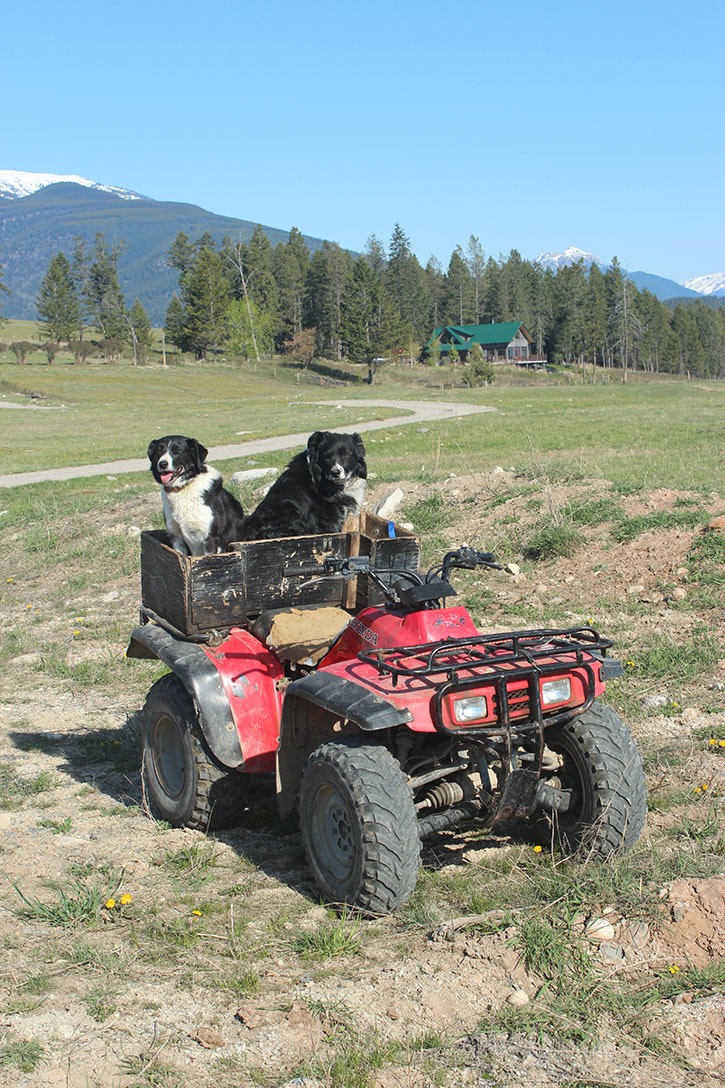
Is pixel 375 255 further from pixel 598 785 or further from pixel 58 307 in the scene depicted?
pixel 598 785

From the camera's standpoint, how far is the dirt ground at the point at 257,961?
3.21 meters

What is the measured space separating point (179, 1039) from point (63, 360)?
84.4 meters

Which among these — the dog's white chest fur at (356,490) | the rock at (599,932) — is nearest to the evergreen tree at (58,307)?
the dog's white chest fur at (356,490)

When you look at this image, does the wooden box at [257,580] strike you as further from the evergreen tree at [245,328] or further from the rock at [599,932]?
the evergreen tree at [245,328]

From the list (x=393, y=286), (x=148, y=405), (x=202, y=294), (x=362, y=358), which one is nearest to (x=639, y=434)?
(x=148, y=405)

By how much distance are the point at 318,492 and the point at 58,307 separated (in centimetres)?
9596

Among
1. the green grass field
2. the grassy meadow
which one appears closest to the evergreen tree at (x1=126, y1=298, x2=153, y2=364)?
the green grass field

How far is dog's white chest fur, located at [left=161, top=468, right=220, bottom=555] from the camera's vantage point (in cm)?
785

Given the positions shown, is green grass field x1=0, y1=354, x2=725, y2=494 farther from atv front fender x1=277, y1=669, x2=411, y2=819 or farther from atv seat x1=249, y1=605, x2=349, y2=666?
atv front fender x1=277, y1=669, x2=411, y2=819

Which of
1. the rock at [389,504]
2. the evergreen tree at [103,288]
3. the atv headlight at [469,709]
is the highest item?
the evergreen tree at [103,288]

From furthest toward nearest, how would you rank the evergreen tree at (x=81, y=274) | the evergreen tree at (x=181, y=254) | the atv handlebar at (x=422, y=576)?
the evergreen tree at (x=181, y=254), the evergreen tree at (x=81, y=274), the atv handlebar at (x=422, y=576)

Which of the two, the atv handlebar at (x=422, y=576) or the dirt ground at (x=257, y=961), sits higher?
the atv handlebar at (x=422, y=576)

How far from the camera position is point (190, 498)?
788 centimetres

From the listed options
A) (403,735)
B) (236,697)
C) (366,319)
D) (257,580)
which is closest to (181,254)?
(366,319)
